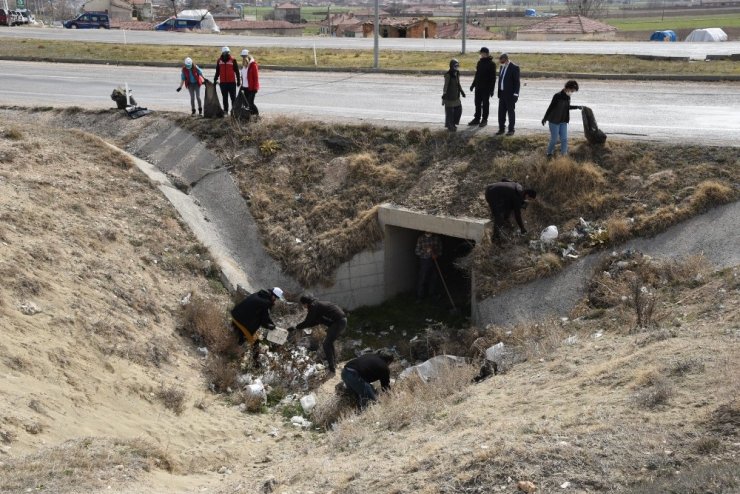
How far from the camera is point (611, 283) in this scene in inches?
477

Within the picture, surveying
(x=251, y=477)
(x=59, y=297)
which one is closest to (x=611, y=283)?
(x=251, y=477)

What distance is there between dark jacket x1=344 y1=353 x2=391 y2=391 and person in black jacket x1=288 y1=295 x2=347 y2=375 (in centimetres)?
149

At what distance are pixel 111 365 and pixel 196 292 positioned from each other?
3.12 metres

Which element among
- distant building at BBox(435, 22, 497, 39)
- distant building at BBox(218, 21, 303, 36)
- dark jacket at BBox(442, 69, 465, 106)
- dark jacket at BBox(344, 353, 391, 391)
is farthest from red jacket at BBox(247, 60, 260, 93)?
distant building at BBox(218, 21, 303, 36)

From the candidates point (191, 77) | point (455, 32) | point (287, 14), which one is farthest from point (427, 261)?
point (287, 14)

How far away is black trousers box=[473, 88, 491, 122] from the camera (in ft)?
51.3

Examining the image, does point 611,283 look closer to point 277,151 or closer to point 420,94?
point 277,151

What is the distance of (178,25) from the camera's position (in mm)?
60375

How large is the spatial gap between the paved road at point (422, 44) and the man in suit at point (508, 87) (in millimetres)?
13900

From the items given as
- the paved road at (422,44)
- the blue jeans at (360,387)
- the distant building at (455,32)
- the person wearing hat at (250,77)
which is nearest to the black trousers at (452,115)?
the person wearing hat at (250,77)

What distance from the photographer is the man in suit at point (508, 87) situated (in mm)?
14695

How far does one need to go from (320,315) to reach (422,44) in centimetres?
2611

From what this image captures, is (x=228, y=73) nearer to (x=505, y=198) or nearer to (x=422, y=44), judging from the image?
(x=505, y=198)

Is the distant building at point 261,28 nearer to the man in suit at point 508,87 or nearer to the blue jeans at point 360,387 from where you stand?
the man in suit at point 508,87
